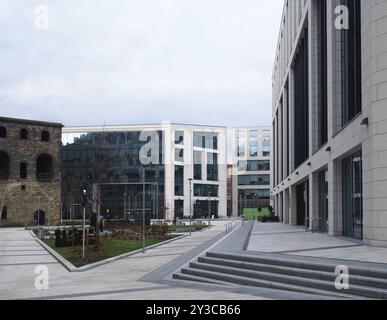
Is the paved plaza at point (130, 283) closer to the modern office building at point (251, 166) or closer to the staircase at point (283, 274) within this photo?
the staircase at point (283, 274)

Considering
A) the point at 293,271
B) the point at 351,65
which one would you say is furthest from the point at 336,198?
the point at 293,271

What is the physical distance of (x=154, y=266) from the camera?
1911cm

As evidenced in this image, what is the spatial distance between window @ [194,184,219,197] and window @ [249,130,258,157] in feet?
71.0

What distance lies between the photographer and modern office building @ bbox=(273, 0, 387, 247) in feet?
62.5

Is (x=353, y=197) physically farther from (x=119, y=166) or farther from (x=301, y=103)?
(x=119, y=166)

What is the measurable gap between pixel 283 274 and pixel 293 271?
0.38m

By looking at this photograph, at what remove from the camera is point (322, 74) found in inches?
1339

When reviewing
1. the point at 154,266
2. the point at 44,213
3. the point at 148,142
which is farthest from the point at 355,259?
the point at 148,142

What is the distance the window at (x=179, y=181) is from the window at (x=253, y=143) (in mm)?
29351

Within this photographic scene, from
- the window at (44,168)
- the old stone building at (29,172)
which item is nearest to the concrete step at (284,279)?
the old stone building at (29,172)

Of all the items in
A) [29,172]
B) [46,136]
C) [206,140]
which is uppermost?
[206,140]

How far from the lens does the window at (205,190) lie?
112 m

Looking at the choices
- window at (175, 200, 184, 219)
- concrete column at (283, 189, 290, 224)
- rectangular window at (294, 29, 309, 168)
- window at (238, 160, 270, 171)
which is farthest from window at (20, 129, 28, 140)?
window at (238, 160, 270, 171)
